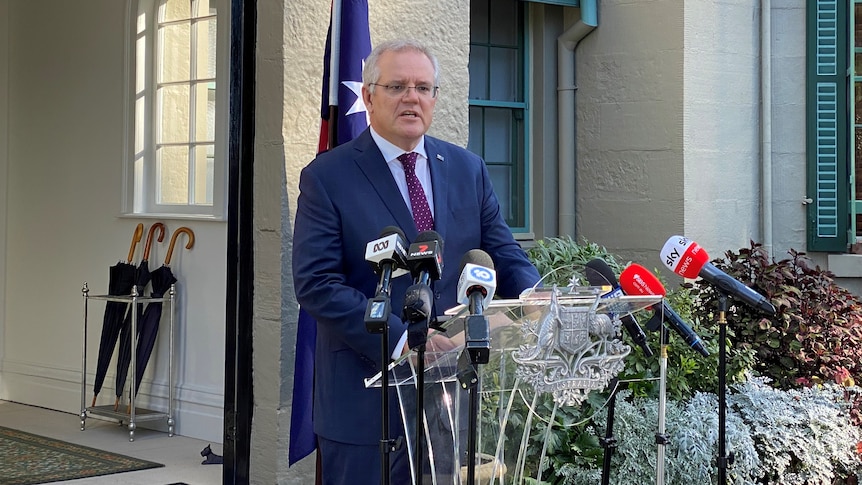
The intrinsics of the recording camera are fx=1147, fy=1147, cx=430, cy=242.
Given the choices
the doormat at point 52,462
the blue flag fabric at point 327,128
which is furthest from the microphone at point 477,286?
the doormat at point 52,462

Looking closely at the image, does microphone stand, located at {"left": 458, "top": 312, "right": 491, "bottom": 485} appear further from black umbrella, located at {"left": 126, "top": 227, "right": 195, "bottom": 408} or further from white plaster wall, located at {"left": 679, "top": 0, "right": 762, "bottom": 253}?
white plaster wall, located at {"left": 679, "top": 0, "right": 762, "bottom": 253}

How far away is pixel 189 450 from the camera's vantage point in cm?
625

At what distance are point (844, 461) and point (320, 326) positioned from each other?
102 inches

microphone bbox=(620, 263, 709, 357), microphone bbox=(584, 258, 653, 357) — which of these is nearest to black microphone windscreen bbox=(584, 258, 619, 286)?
microphone bbox=(584, 258, 653, 357)

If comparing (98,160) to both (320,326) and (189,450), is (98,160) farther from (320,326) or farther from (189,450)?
(320,326)

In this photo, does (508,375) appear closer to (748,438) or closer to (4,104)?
(748,438)

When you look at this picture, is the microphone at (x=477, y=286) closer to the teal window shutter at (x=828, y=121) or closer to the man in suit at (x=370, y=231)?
the man in suit at (x=370, y=231)

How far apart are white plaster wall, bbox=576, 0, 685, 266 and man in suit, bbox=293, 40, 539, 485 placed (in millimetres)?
3762

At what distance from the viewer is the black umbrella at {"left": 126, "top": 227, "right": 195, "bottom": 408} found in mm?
6711

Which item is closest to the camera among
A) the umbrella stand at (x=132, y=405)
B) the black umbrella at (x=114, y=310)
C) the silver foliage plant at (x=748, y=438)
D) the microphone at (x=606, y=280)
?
the microphone at (x=606, y=280)

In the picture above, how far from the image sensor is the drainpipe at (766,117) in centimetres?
702

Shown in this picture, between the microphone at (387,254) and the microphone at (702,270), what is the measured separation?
1.00 metres

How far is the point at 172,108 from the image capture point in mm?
6996

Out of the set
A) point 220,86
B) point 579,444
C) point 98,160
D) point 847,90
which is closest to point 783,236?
point 847,90
